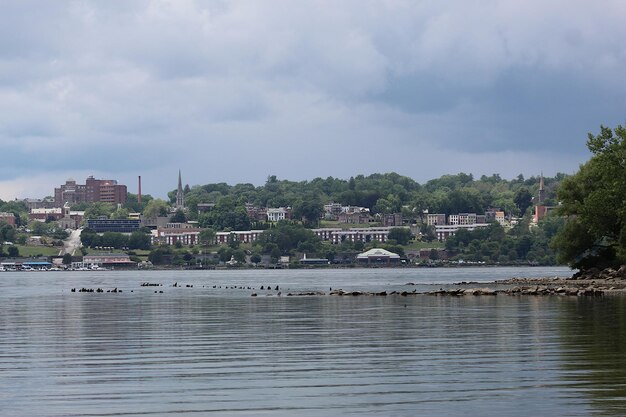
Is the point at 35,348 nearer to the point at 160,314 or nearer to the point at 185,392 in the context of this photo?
the point at 185,392

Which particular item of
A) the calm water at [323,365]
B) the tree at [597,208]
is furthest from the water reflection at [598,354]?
the tree at [597,208]

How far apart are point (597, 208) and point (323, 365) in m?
74.4

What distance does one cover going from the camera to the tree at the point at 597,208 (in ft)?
340

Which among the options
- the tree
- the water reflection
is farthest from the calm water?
the tree

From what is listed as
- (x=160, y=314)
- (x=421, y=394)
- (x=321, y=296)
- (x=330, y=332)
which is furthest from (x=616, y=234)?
(x=421, y=394)

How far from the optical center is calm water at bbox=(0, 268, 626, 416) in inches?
1021

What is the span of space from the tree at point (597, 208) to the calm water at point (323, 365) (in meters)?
45.8

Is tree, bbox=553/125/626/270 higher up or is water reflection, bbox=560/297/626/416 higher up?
tree, bbox=553/125/626/270

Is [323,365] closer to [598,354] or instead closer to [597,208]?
[598,354]

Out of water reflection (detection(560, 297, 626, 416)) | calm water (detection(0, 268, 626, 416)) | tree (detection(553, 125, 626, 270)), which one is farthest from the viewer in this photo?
tree (detection(553, 125, 626, 270))

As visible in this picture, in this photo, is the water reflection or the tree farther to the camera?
the tree

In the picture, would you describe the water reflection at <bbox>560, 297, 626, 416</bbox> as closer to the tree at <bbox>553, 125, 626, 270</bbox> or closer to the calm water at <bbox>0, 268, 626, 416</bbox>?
the calm water at <bbox>0, 268, 626, 416</bbox>

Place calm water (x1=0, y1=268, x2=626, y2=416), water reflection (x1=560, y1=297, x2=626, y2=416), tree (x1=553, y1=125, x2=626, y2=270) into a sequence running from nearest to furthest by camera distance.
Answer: calm water (x1=0, y1=268, x2=626, y2=416) < water reflection (x1=560, y1=297, x2=626, y2=416) < tree (x1=553, y1=125, x2=626, y2=270)

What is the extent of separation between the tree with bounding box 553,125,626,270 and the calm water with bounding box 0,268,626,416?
45.8m
